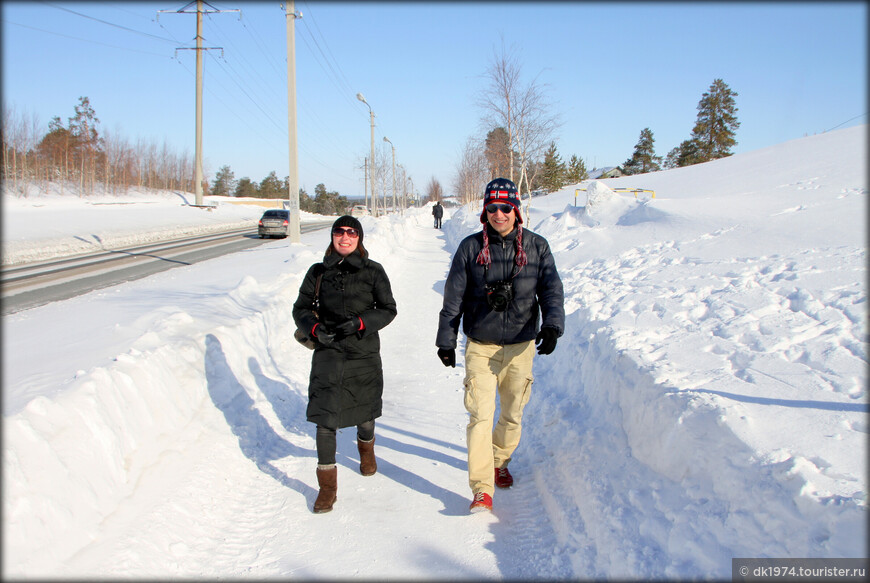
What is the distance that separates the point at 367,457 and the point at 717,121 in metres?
58.2

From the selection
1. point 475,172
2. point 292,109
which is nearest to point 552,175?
point 475,172

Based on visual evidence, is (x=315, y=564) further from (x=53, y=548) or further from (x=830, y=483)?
(x=830, y=483)

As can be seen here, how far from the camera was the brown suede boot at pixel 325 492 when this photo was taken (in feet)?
11.2

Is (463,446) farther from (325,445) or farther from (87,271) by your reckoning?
(87,271)

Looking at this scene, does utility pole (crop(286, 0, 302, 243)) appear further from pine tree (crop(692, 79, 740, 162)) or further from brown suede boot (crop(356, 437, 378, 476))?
Answer: pine tree (crop(692, 79, 740, 162))

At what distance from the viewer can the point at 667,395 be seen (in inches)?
133

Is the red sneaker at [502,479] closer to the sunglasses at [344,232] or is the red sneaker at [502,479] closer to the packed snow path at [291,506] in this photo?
the packed snow path at [291,506]

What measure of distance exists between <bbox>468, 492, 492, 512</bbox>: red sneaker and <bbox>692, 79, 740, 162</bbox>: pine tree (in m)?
57.0

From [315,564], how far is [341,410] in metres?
0.96

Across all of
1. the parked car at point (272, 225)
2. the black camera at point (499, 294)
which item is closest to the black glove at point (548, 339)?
the black camera at point (499, 294)

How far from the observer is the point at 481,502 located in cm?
331

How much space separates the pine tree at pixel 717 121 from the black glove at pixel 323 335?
57199mm

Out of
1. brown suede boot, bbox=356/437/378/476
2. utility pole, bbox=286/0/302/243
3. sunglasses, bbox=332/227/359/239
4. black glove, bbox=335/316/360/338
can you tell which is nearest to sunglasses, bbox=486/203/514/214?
sunglasses, bbox=332/227/359/239

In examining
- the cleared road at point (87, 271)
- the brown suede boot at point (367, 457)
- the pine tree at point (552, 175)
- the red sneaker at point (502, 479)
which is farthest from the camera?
the pine tree at point (552, 175)
